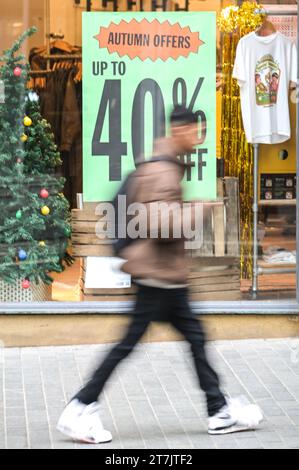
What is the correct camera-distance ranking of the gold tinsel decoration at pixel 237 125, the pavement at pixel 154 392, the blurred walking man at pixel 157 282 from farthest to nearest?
the gold tinsel decoration at pixel 237 125, the pavement at pixel 154 392, the blurred walking man at pixel 157 282

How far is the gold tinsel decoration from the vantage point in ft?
30.8

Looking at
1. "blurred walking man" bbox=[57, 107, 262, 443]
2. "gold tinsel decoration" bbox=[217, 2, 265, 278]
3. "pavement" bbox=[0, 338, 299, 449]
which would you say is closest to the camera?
"blurred walking man" bbox=[57, 107, 262, 443]

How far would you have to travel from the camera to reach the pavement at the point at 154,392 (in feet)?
22.2

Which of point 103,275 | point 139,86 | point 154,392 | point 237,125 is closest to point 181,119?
point 154,392

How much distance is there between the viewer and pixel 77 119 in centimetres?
934

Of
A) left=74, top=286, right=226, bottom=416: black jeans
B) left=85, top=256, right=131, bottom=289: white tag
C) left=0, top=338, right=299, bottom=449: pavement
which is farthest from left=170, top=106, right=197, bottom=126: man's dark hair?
left=85, top=256, right=131, bottom=289: white tag

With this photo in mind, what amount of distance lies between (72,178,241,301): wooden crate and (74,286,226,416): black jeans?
2.65 metres

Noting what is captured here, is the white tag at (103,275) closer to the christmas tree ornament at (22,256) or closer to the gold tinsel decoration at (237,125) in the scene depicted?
the christmas tree ornament at (22,256)

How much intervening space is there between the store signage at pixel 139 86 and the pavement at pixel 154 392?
1.32m

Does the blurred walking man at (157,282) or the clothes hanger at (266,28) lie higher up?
the clothes hanger at (266,28)

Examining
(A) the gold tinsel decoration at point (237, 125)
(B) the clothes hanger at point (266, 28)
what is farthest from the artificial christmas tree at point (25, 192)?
(B) the clothes hanger at point (266, 28)

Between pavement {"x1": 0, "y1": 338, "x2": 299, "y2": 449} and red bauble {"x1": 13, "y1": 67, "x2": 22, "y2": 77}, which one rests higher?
red bauble {"x1": 13, "y1": 67, "x2": 22, "y2": 77}

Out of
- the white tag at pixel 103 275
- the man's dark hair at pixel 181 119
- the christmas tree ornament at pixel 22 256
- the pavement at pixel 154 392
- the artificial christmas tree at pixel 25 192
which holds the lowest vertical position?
the pavement at pixel 154 392

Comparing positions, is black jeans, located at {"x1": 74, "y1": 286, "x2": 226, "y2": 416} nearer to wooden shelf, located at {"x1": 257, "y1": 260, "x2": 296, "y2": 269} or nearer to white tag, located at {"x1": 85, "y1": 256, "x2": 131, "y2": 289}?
white tag, located at {"x1": 85, "y1": 256, "x2": 131, "y2": 289}
